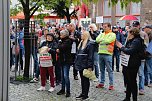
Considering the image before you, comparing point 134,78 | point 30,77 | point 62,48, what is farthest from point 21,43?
point 134,78

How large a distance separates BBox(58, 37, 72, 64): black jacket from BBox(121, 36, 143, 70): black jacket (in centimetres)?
151

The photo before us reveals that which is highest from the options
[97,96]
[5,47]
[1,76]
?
[5,47]

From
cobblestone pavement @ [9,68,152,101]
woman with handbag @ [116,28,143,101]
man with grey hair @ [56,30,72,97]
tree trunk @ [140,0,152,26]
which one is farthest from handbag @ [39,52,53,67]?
tree trunk @ [140,0,152,26]

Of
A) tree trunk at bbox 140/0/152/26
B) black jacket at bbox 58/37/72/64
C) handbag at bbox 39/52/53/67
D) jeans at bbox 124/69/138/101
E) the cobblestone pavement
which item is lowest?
the cobblestone pavement

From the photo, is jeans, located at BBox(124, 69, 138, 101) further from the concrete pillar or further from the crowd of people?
the concrete pillar

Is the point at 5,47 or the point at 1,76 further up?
the point at 5,47

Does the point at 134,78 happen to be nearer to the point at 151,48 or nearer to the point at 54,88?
the point at 151,48

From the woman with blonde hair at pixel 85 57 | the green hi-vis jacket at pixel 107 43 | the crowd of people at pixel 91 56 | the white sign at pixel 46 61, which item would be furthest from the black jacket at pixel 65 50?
the green hi-vis jacket at pixel 107 43

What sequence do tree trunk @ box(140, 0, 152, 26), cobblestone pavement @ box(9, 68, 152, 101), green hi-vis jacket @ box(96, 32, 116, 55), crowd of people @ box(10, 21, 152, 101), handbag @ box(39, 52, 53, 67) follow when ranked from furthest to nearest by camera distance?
tree trunk @ box(140, 0, 152, 26)
green hi-vis jacket @ box(96, 32, 116, 55)
handbag @ box(39, 52, 53, 67)
cobblestone pavement @ box(9, 68, 152, 101)
crowd of people @ box(10, 21, 152, 101)

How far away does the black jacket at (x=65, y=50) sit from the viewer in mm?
7531

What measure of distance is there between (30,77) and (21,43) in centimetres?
242

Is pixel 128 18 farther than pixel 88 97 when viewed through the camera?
Yes

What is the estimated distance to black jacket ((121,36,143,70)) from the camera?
655 centimetres

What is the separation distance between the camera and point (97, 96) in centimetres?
779
